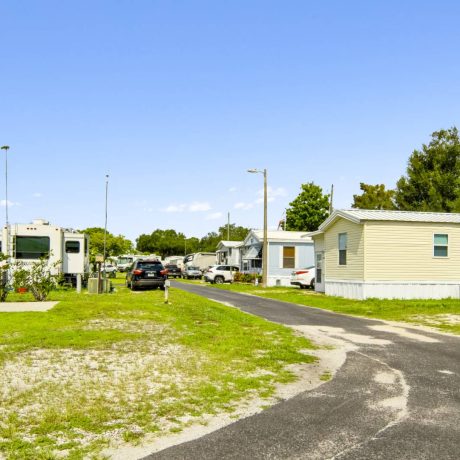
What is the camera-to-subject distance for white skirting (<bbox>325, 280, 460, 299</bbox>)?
2361 cm

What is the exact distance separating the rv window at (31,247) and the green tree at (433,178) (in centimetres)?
3966

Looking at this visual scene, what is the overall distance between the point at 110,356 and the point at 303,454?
16.9ft

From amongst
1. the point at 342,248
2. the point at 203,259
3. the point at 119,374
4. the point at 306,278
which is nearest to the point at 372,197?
the point at 203,259

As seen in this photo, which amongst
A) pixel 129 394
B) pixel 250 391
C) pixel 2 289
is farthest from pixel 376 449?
pixel 2 289

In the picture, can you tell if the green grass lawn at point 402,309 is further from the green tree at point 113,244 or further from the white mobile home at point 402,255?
the green tree at point 113,244

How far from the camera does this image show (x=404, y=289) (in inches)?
941

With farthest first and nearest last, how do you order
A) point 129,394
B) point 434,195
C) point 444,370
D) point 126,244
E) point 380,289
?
point 126,244 < point 434,195 < point 380,289 < point 444,370 < point 129,394

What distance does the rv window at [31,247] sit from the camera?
81.5 ft

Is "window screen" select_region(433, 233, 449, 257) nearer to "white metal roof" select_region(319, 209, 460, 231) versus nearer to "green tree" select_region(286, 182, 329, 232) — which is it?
"white metal roof" select_region(319, 209, 460, 231)

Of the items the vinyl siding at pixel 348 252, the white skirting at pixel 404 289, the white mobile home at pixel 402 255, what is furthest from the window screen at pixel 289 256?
the white skirting at pixel 404 289

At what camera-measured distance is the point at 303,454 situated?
4.68 meters

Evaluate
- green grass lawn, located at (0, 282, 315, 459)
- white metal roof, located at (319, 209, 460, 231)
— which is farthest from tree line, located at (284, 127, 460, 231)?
green grass lawn, located at (0, 282, 315, 459)

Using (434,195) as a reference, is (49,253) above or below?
below

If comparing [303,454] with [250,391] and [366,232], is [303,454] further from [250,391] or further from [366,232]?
[366,232]
